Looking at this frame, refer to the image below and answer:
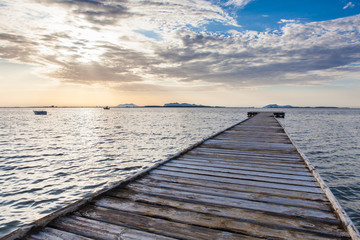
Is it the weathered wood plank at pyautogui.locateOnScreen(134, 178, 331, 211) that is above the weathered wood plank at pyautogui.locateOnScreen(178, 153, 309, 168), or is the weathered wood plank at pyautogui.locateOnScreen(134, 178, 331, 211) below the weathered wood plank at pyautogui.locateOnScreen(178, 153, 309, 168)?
below

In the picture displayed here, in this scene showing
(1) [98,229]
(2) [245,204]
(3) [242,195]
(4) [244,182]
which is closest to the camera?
(1) [98,229]

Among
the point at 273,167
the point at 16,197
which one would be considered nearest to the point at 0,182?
the point at 16,197

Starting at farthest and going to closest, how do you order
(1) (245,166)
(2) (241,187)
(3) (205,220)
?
(1) (245,166) < (2) (241,187) < (3) (205,220)

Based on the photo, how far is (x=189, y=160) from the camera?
571 cm

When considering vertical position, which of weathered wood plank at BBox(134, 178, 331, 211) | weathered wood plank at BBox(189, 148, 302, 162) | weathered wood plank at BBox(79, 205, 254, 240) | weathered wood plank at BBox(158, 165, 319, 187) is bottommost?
weathered wood plank at BBox(79, 205, 254, 240)

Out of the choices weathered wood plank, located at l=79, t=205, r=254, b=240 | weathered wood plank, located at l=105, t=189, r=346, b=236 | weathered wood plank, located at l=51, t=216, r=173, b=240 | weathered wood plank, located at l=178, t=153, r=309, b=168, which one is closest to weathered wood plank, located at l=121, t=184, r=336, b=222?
weathered wood plank, located at l=105, t=189, r=346, b=236

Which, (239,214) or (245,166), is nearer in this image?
(239,214)

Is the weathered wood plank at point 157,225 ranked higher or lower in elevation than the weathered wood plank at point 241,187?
lower

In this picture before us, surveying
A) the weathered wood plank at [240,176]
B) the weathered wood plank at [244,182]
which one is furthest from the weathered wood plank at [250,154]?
the weathered wood plank at [244,182]

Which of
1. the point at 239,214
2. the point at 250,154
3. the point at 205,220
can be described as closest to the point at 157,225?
the point at 205,220

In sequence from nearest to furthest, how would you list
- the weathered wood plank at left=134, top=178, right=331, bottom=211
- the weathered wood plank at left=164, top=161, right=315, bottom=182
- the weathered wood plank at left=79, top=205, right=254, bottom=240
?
the weathered wood plank at left=79, top=205, right=254, bottom=240 < the weathered wood plank at left=134, top=178, right=331, bottom=211 < the weathered wood plank at left=164, top=161, right=315, bottom=182

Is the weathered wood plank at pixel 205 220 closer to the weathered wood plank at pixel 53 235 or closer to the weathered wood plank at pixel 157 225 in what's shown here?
the weathered wood plank at pixel 157 225

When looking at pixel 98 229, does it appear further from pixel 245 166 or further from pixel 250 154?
pixel 250 154

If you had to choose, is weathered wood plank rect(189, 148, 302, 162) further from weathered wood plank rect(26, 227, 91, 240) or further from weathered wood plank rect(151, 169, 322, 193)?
weathered wood plank rect(26, 227, 91, 240)
